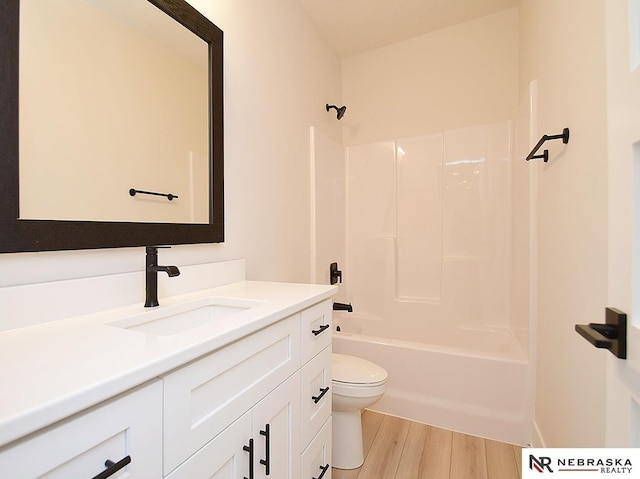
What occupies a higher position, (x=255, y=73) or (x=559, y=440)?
(x=255, y=73)

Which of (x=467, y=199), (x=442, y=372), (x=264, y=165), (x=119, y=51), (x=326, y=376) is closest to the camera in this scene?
(x=119, y=51)

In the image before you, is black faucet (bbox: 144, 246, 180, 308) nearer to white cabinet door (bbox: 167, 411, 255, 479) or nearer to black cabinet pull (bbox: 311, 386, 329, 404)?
white cabinet door (bbox: 167, 411, 255, 479)

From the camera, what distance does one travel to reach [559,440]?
1260 mm

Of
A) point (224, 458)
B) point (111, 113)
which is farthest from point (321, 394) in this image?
point (111, 113)

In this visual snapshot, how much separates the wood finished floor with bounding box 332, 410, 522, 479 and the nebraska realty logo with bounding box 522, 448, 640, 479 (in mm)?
1084

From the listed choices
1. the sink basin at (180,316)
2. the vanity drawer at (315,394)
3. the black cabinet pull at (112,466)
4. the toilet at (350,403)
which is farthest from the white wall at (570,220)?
the black cabinet pull at (112,466)

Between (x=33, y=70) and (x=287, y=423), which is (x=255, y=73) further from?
(x=287, y=423)

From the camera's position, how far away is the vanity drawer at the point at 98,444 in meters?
0.39

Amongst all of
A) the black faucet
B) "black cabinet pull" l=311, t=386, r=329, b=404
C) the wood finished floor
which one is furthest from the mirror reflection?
the wood finished floor

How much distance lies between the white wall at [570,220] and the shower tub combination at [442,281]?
0.31 m

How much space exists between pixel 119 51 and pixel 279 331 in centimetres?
104

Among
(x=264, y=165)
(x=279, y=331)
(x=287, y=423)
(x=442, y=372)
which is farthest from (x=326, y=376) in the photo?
(x=264, y=165)

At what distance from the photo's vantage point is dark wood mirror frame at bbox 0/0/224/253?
74 centimetres

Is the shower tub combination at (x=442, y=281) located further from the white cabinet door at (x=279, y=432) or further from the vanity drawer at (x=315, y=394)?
A: the white cabinet door at (x=279, y=432)
